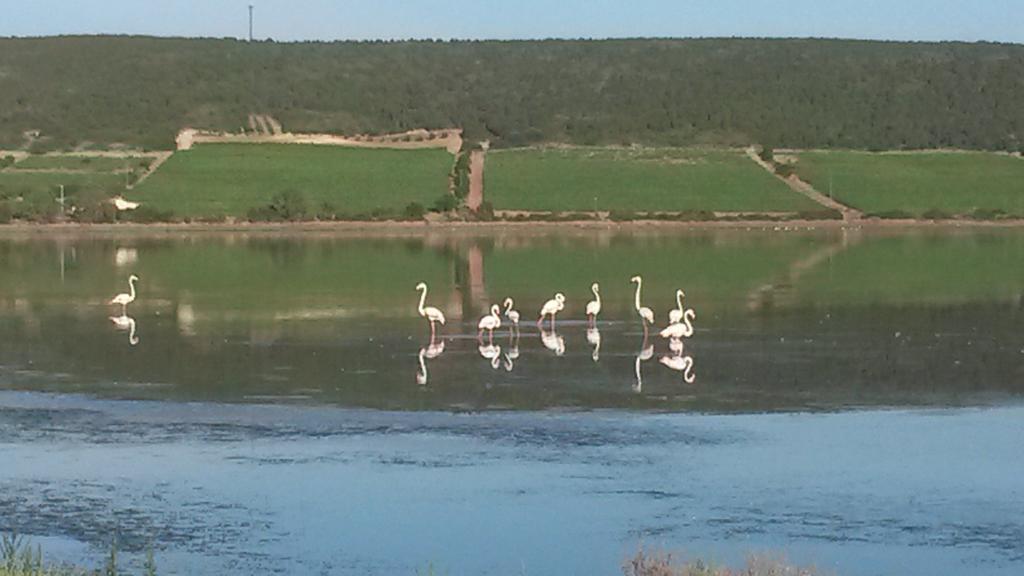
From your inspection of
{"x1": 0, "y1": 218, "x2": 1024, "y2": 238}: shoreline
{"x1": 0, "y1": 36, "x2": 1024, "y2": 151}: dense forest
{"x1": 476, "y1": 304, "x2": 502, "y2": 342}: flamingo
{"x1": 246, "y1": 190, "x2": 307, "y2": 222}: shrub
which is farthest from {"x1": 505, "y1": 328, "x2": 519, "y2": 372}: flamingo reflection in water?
{"x1": 0, "y1": 36, "x2": 1024, "y2": 151}: dense forest

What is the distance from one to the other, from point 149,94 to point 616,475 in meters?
112

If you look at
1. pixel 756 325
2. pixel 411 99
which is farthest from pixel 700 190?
pixel 411 99

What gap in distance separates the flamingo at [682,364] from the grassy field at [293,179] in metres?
44.9

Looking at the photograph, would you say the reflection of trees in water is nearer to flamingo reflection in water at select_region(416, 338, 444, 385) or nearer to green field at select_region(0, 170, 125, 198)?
green field at select_region(0, 170, 125, 198)

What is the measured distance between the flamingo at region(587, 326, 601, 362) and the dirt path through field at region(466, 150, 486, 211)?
41.2 metres

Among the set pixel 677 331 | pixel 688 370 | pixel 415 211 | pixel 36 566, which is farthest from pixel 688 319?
pixel 415 211

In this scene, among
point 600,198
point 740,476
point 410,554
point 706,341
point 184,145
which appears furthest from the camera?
point 184,145

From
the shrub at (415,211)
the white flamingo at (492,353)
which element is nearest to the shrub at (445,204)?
the shrub at (415,211)

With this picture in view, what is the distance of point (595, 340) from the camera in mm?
26234

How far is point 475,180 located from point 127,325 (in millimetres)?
48985

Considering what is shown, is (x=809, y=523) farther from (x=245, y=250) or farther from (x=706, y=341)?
(x=245, y=250)

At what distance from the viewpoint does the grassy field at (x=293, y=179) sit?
70250mm

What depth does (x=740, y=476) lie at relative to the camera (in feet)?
52.1

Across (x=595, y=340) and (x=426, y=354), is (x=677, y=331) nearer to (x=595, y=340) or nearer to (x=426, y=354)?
(x=595, y=340)
